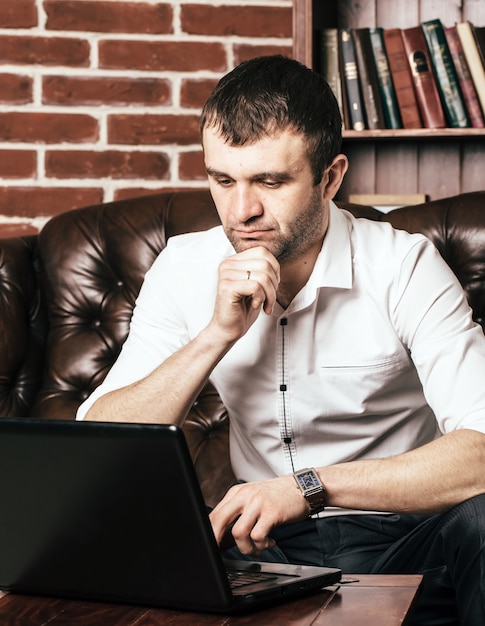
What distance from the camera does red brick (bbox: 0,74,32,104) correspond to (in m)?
2.39

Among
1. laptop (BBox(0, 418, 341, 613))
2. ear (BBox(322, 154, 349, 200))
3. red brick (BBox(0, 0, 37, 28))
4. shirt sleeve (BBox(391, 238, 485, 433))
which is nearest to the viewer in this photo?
laptop (BBox(0, 418, 341, 613))

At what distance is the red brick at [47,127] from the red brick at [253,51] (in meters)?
0.42

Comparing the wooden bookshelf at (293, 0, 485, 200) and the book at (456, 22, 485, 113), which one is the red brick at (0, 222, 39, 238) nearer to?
the wooden bookshelf at (293, 0, 485, 200)

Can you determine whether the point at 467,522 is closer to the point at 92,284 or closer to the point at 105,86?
the point at 92,284

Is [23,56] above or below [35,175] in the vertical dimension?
above

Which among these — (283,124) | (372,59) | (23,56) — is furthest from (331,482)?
(23,56)

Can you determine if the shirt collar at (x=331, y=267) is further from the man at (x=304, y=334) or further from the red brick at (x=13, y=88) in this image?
the red brick at (x=13, y=88)

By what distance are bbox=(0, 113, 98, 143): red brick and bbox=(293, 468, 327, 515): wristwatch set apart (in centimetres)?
142

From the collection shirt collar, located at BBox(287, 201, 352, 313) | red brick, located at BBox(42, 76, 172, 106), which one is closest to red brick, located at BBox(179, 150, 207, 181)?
red brick, located at BBox(42, 76, 172, 106)

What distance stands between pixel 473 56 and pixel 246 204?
1022 millimetres

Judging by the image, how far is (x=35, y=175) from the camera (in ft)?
7.91

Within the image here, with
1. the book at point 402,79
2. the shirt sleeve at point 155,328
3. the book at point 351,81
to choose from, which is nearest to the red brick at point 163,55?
the book at point 351,81

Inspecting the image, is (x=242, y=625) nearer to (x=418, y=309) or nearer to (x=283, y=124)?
Answer: (x=418, y=309)

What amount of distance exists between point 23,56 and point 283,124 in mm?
1147
